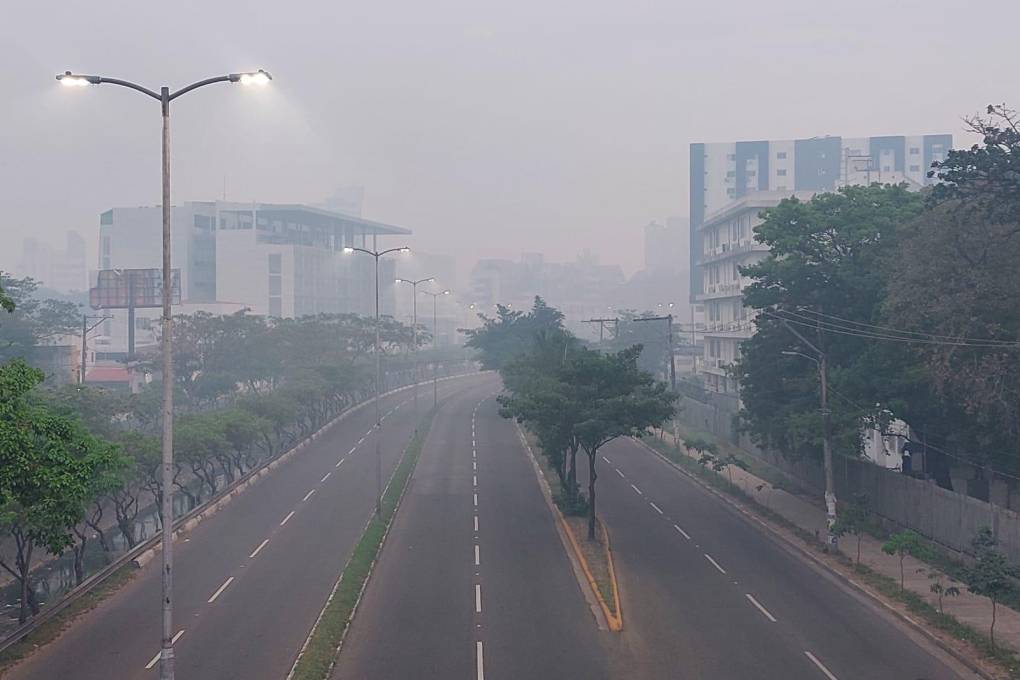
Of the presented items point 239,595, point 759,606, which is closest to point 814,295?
point 759,606

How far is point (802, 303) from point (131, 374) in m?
68.3

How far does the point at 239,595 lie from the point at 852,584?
18315 mm

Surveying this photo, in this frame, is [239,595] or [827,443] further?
[827,443]

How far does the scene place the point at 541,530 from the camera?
1570 inches

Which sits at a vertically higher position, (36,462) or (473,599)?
(36,462)

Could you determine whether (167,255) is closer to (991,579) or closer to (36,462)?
(36,462)

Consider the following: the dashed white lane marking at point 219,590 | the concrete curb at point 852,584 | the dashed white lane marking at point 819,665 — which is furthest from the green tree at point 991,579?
the dashed white lane marking at point 219,590

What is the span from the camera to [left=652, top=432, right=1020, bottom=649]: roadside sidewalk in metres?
26.7

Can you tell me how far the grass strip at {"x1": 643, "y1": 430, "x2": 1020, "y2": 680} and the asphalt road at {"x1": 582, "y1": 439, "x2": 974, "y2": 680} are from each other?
0.84 meters

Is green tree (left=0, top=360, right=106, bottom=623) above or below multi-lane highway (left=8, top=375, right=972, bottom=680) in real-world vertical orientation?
above

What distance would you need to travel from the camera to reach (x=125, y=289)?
4070 inches

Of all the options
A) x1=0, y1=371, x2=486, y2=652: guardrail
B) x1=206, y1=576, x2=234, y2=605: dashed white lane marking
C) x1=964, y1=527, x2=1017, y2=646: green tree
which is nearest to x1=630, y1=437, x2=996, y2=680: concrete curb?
x1=964, y1=527, x2=1017, y2=646: green tree

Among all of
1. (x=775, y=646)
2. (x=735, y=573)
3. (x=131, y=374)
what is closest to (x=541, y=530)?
(x=735, y=573)

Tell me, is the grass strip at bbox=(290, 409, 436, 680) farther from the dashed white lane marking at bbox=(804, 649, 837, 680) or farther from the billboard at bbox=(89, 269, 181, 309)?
the billboard at bbox=(89, 269, 181, 309)
